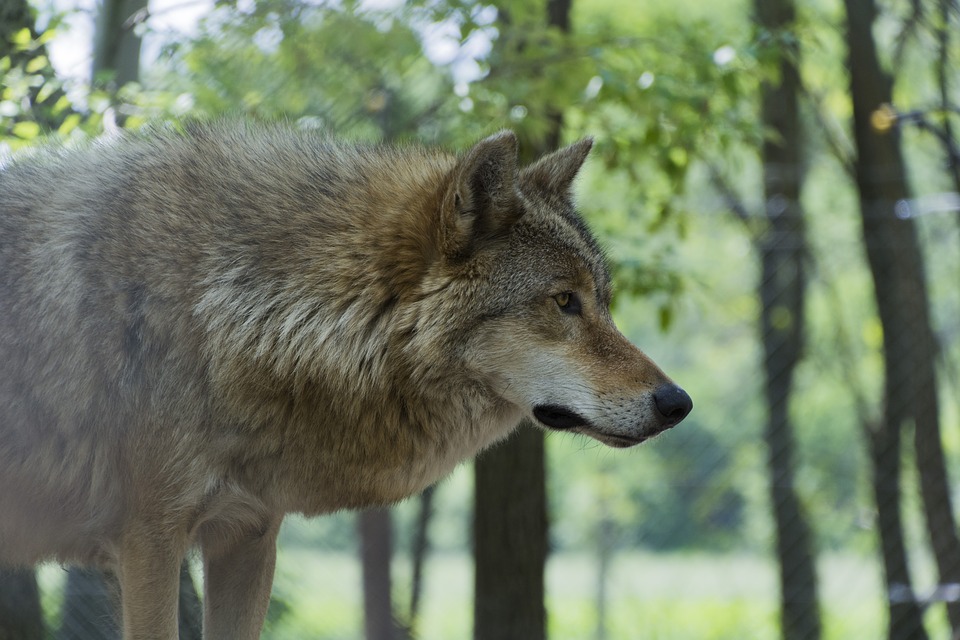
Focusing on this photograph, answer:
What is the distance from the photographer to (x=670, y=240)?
953cm

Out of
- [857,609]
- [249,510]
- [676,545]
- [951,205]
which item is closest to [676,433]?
[676,545]

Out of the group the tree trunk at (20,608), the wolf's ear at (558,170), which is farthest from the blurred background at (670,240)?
the wolf's ear at (558,170)

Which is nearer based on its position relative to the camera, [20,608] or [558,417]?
[558,417]

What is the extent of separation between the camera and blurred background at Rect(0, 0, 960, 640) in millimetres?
5383

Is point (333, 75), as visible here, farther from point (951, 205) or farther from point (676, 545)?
point (676, 545)

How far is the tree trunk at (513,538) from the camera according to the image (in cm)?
572

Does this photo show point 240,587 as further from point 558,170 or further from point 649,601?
point 649,601

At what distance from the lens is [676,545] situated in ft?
42.9

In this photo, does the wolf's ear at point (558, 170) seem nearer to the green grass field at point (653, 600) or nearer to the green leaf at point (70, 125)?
the green leaf at point (70, 125)

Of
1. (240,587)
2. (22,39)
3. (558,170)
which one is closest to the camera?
(240,587)

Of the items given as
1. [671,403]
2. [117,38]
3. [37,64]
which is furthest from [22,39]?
[671,403]

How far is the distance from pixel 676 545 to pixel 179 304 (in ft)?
Result: 36.5

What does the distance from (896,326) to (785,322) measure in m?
1.96

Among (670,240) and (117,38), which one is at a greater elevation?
(117,38)
